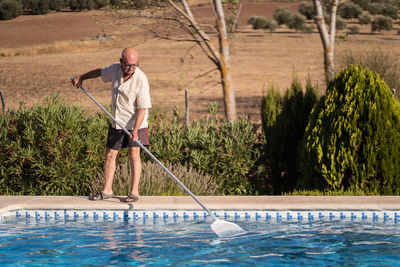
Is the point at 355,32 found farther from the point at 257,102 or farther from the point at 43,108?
the point at 43,108

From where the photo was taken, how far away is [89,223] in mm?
6371

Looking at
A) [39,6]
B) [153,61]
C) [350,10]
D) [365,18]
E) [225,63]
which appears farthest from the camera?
[365,18]

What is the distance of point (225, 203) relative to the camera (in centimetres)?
639

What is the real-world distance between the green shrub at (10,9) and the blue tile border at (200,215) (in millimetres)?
21664

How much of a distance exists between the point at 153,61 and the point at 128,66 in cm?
3596

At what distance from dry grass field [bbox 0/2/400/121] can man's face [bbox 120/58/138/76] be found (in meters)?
13.4

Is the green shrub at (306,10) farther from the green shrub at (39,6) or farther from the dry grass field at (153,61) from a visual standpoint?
the green shrub at (39,6)

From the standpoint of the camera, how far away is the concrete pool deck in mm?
6297

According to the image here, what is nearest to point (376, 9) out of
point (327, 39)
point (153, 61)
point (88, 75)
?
point (153, 61)

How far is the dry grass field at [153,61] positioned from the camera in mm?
26797

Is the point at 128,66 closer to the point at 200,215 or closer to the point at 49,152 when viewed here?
the point at 200,215

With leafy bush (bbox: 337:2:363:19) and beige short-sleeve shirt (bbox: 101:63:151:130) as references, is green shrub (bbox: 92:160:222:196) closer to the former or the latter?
beige short-sleeve shirt (bbox: 101:63:151:130)

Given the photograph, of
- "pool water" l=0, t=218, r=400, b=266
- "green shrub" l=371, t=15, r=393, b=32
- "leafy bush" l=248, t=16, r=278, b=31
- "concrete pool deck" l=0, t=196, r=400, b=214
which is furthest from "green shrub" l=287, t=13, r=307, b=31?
"pool water" l=0, t=218, r=400, b=266

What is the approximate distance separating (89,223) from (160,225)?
784 millimetres
